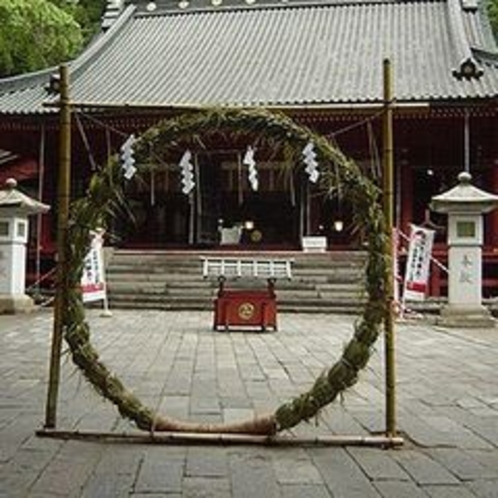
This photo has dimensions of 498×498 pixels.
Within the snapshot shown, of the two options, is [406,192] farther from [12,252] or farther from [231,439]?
[231,439]

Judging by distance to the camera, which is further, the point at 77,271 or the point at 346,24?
the point at 346,24

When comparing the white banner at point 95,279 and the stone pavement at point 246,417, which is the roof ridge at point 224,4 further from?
the stone pavement at point 246,417

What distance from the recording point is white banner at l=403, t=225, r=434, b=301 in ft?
43.7

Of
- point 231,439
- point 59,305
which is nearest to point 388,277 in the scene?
point 231,439

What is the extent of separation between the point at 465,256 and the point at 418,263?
2.63 feet

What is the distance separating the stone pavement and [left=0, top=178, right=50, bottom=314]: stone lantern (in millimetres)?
4177

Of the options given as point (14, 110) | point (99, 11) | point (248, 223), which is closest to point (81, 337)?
point (14, 110)

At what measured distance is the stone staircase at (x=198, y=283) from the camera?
596 inches

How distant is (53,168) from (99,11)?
2370cm

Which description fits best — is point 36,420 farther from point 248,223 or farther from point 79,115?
point 248,223

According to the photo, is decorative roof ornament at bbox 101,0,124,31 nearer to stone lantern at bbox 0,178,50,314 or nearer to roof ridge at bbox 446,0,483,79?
roof ridge at bbox 446,0,483,79

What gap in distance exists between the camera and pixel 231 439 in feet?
14.6

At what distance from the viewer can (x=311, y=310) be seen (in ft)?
48.7

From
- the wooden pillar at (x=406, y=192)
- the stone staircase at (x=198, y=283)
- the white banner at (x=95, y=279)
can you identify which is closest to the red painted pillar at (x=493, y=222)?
the wooden pillar at (x=406, y=192)
